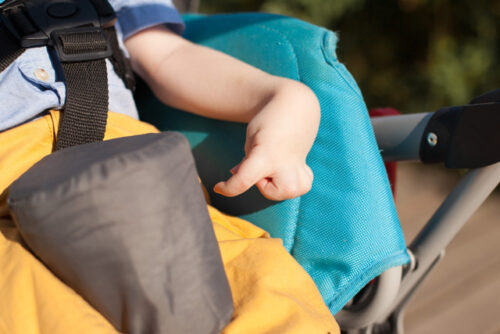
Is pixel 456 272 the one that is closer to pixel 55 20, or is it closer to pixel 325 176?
pixel 325 176

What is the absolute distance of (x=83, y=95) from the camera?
24.6 inches

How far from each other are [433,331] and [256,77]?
1.09 meters

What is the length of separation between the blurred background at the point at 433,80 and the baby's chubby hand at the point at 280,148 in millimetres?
1039

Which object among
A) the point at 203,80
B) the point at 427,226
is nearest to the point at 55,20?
the point at 203,80

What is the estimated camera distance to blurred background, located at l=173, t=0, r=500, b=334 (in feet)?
5.07

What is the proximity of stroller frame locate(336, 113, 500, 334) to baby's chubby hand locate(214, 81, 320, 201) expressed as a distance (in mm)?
149

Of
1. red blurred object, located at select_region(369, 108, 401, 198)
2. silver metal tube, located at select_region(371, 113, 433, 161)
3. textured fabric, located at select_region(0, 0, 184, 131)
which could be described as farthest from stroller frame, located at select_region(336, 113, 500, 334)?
textured fabric, located at select_region(0, 0, 184, 131)

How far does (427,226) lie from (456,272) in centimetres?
106

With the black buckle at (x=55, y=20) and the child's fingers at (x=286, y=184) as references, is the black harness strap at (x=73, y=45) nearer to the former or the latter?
the black buckle at (x=55, y=20)

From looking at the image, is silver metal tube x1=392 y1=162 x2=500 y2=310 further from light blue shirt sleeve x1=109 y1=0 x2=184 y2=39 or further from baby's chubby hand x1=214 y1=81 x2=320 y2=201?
light blue shirt sleeve x1=109 y1=0 x2=184 y2=39

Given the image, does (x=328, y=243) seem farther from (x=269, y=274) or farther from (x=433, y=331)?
(x=433, y=331)

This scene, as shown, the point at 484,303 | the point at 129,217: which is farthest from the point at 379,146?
the point at 484,303

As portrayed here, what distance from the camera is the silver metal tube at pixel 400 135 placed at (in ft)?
2.25

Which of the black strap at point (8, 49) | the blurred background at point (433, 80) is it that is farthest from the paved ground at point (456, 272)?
the black strap at point (8, 49)
